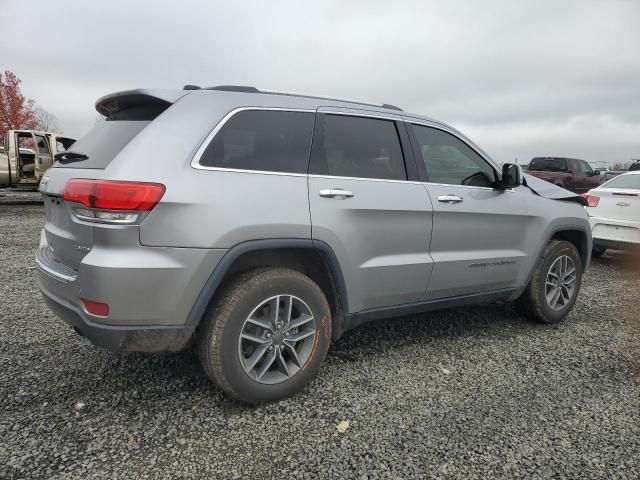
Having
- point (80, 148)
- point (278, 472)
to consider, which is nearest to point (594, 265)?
point (278, 472)

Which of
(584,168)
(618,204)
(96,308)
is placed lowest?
(96,308)

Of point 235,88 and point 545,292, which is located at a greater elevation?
point 235,88

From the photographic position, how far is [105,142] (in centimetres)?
271

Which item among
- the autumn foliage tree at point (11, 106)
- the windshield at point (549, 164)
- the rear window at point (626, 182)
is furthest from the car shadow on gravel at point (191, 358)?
the autumn foliage tree at point (11, 106)

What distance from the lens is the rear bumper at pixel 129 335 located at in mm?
2361

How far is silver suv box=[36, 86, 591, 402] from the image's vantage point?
7.66 ft

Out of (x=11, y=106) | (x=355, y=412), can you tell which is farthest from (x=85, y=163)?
(x=11, y=106)

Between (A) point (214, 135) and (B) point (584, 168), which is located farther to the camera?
(B) point (584, 168)

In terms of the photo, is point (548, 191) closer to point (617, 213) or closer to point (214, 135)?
point (214, 135)

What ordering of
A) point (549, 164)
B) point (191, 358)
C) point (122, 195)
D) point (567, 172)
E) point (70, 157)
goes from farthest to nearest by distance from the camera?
1. point (549, 164)
2. point (567, 172)
3. point (191, 358)
4. point (70, 157)
5. point (122, 195)

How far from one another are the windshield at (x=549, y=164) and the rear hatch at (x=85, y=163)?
18.4 m

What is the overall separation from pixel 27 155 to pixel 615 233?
15.8 meters

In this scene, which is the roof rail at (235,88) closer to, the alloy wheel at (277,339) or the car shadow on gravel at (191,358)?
the alloy wheel at (277,339)

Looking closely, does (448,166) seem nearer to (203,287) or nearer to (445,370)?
(445,370)
